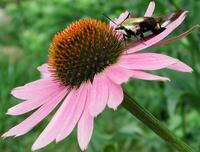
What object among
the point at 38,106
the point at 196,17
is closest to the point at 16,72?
the point at 196,17

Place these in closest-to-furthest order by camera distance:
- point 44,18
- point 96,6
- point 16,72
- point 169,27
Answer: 1. point 169,27
2. point 16,72
3. point 96,6
4. point 44,18

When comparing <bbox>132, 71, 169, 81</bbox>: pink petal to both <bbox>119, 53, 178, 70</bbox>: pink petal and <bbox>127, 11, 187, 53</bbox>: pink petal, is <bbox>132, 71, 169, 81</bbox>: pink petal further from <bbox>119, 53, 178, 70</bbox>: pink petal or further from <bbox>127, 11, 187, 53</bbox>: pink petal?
<bbox>127, 11, 187, 53</bbox>: pink petal

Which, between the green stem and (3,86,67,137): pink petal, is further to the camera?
(3,86,67,137): pink petal

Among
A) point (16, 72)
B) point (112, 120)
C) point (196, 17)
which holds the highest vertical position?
point (196, 17)

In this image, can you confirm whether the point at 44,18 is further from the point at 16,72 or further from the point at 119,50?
the point at 119,50

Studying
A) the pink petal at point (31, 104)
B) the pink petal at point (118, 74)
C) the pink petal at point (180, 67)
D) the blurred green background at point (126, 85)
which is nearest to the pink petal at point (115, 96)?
the pink petal at point (118, 74)

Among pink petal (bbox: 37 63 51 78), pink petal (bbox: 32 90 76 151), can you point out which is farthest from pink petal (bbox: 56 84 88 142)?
pink petal (bbox: 37 63 51 78)
